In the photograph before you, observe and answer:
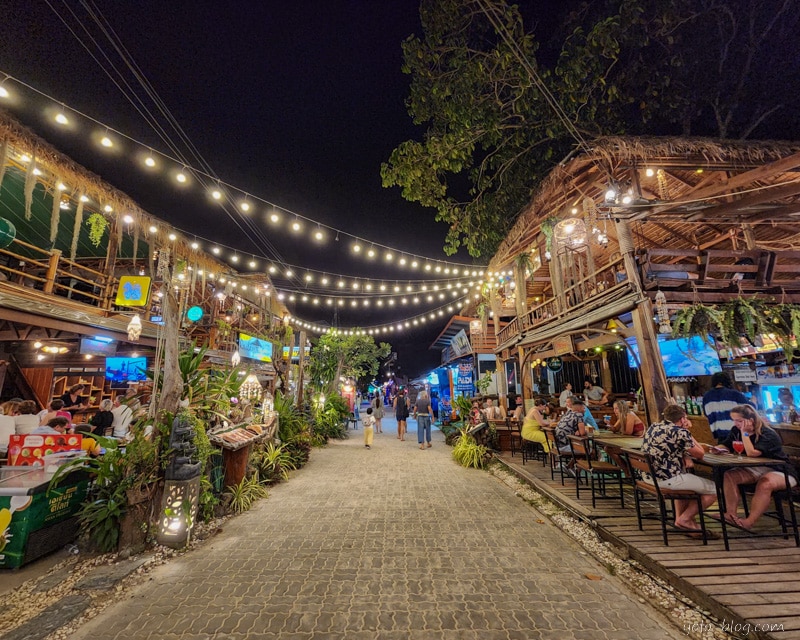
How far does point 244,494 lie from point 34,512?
2.53m

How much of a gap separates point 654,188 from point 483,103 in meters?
4.77

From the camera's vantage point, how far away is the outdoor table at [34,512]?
3498 mm

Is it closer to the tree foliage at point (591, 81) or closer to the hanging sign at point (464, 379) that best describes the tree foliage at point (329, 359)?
the hanging sign at point (464, 379)

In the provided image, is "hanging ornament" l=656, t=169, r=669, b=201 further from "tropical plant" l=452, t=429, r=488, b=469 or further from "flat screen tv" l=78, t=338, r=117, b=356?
"flat screen tv" l=78, t=338, r=117, b=356

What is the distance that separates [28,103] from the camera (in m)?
5.15

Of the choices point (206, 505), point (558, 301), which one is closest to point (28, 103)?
point (206, 505)

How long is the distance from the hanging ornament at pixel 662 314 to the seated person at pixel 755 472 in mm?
1716

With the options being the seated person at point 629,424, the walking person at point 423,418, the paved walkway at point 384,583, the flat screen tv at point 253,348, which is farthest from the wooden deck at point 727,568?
the flat screen tv at point 253,348

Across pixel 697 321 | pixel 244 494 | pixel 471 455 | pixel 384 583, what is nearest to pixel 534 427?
pixel 471 455

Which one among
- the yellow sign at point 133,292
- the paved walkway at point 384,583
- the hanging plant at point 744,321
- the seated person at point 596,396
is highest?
the yellow sign at point 133,292

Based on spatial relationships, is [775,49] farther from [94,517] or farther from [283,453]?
[94,517]

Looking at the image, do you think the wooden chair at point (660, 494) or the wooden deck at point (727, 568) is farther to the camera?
the wooden chair at point (660, 494)

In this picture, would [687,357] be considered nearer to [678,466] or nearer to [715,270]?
[715,270]

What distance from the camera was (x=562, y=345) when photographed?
859 cm
